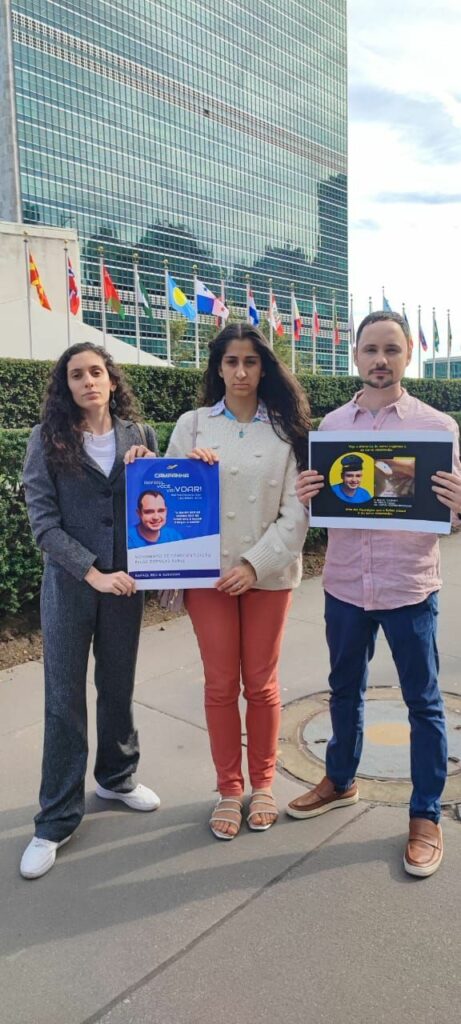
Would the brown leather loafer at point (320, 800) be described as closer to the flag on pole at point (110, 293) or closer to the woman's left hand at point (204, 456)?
the woman's left hand at point (204, 456)

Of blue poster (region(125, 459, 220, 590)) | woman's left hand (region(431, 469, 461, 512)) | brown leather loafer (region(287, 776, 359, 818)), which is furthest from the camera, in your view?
brown leather loafer (region(287, 776, 359, 818))

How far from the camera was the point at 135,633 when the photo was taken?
2.88 m

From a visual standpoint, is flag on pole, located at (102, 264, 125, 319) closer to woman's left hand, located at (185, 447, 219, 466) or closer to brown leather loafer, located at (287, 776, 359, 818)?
woman's left hand, located at (185, 447, 219, 466)

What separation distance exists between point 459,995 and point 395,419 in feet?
5.96

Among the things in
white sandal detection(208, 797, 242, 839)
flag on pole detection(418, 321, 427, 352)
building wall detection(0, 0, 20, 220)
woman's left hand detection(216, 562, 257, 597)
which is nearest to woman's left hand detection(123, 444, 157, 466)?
woman's left hand detection(216, 562, 257, 597)

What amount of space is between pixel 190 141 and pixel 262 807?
104 meters

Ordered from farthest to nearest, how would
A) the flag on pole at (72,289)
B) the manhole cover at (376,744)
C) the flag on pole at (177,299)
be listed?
the flag on pole at (72,289) → the flag on pole at (177,299) → the manhole cover at (376,744)

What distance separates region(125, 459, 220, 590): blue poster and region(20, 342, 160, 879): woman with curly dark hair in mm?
92

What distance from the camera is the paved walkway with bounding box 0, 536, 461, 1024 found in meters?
1.96

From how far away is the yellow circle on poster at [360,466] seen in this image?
2570 millimetres

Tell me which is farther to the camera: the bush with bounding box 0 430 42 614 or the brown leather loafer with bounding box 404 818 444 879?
the bush with bounding box 0 430 42 614

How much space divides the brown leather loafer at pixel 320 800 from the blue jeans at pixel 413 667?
1.20ft

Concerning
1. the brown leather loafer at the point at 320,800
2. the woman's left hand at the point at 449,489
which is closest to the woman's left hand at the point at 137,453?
the woman's left hand at the point at 449,489

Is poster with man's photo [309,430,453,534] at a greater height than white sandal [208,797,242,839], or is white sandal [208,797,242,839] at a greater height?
poster with man's photo [309,430,453,534]
